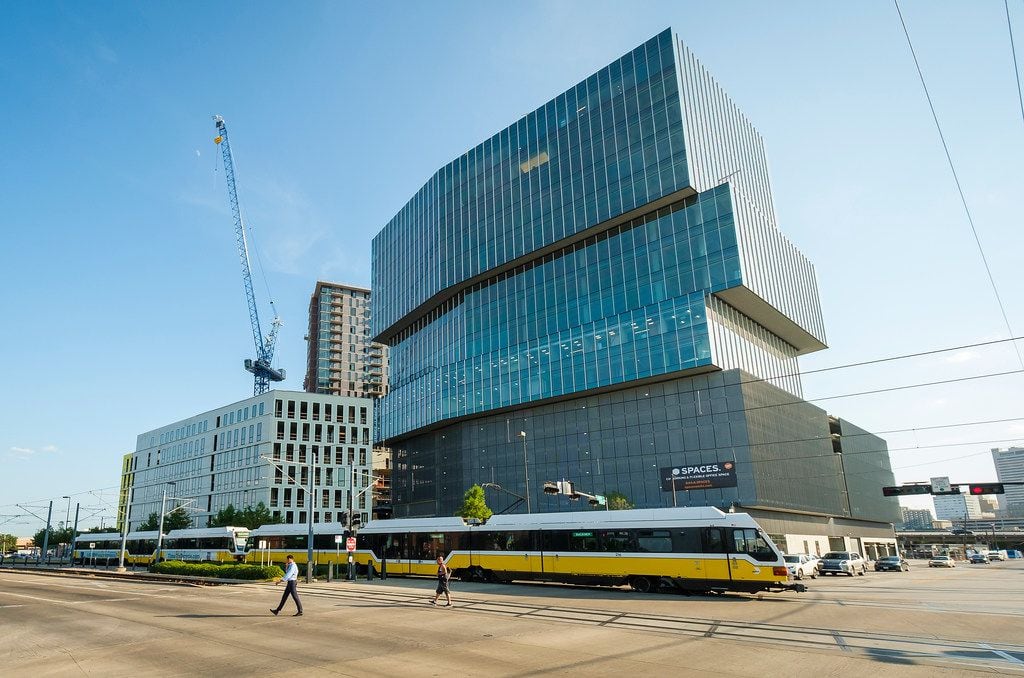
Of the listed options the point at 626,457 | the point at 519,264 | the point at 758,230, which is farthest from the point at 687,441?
the point at 519,264

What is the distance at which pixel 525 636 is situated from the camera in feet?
53.6

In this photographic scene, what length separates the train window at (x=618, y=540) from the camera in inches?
1192

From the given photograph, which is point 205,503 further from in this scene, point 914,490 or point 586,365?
point 914,490

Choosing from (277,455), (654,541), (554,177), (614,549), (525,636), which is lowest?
(525,636)

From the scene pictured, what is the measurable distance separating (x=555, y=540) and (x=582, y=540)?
67.2 inches

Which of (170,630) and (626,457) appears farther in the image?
(626,457)

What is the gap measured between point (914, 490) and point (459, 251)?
5925 centimetres

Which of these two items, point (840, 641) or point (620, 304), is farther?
point (620, 304)

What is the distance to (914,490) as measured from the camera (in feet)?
181

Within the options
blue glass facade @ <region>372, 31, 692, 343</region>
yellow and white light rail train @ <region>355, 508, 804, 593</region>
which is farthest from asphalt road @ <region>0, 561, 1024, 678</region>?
blue glass facade @ <region>372, 31, 692, 343</region>

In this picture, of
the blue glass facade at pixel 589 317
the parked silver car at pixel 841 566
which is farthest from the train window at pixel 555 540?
the blue glass facade at pixel 589 317

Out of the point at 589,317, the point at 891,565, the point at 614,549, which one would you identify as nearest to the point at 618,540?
the point at 614,549

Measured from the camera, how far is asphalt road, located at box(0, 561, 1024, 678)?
12625 millimetres

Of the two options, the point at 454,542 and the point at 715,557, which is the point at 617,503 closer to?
the point at 454,542
